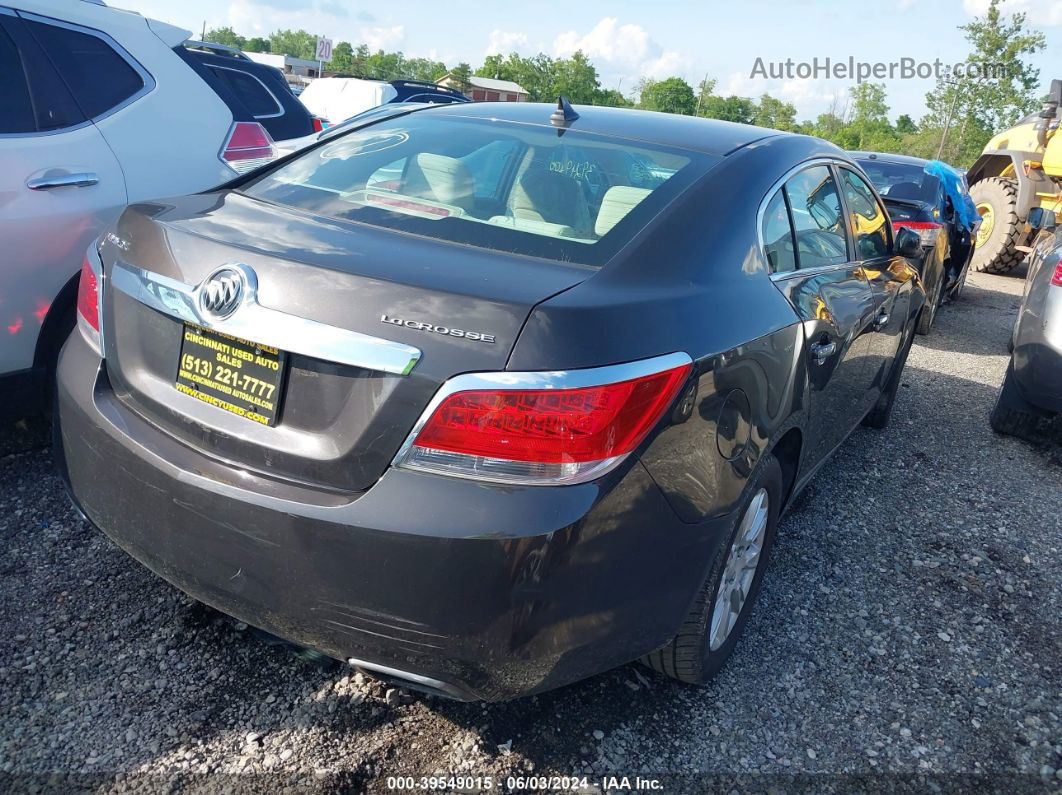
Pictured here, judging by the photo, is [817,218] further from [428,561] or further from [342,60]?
[342,60]

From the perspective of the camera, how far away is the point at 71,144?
11.1 ft

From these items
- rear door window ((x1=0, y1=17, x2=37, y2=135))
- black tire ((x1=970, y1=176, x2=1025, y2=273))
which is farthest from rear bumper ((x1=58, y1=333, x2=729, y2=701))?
black tire ((x1=970, y1=176, x2=1025, y2=273))

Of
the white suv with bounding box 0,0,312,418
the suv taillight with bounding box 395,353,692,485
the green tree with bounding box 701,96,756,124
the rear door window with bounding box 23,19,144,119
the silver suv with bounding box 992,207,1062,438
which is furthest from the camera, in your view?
the green tree with bounding box 701,96,756,124

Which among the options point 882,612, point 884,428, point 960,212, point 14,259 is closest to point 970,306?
point 960,212

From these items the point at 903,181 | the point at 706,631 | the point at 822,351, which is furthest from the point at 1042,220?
the point at 706,631

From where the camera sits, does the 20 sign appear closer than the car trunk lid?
No

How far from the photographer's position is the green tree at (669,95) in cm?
9038

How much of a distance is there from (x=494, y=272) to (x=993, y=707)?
217 centimetres

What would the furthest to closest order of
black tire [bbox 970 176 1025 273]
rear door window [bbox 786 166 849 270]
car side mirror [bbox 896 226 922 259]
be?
black tire [bbox 970 176 1025 273], car side mirror [bbox 896 226 922 259], rear door window [bbox 786 166 849 270]

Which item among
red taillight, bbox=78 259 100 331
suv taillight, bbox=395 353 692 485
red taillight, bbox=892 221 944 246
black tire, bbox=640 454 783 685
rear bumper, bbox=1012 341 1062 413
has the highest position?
red taillight, bbox=892 221 944 246

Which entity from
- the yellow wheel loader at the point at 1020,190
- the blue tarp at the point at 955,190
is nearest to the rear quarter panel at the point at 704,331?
the blue tarp at the point at 955,190

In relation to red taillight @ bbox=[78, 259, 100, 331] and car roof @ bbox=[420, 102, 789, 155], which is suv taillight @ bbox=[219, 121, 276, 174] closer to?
car roof @ bbox=[420, 102, 789, 155]

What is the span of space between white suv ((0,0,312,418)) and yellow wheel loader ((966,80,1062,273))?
1209 centimetres

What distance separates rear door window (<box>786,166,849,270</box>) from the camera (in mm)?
2922
